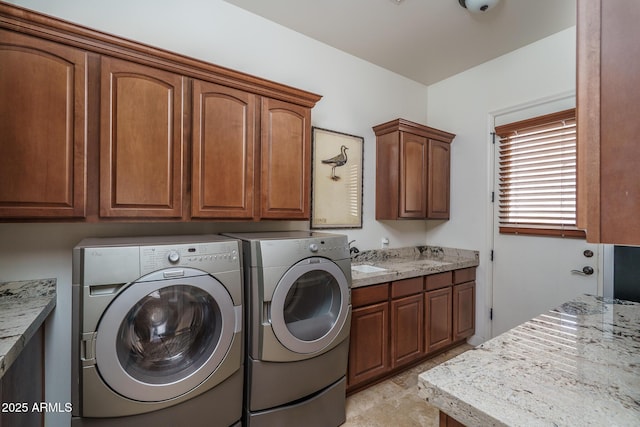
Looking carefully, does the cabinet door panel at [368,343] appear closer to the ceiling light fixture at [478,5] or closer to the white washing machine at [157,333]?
the white washing machine at [157,333]

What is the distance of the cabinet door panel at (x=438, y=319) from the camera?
2.64m

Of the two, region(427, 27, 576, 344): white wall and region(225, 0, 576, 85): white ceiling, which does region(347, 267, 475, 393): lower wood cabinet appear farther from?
region(225, 0, 576, 85): white ceiling

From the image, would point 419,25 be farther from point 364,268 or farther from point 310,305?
point 310,305

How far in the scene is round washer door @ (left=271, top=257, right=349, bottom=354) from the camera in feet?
5.35

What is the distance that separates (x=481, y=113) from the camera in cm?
306

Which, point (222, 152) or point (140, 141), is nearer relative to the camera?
point (140, 141)

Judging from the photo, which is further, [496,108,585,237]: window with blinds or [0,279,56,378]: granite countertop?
[496,108,585,237]: window with blinds

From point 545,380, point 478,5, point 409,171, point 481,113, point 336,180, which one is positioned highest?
point 478,5

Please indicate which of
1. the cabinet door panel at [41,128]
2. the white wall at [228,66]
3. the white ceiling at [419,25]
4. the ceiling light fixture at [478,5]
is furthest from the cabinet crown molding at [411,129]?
the cabinet door panel at [41,128]

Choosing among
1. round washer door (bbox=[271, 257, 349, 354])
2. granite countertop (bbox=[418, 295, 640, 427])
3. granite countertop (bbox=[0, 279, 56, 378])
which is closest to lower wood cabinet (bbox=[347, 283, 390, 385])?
round washer door (bbox=[271, 257, 349, 354])

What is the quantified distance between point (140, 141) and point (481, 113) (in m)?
3.11

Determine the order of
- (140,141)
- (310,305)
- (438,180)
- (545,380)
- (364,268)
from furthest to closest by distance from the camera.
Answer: (438,180) → (364,268) → (310,305) → (140,141) → (545,380)

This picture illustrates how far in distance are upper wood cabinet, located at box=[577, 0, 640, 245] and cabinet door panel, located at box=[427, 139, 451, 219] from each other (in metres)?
2.70

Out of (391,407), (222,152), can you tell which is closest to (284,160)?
(222,152)
